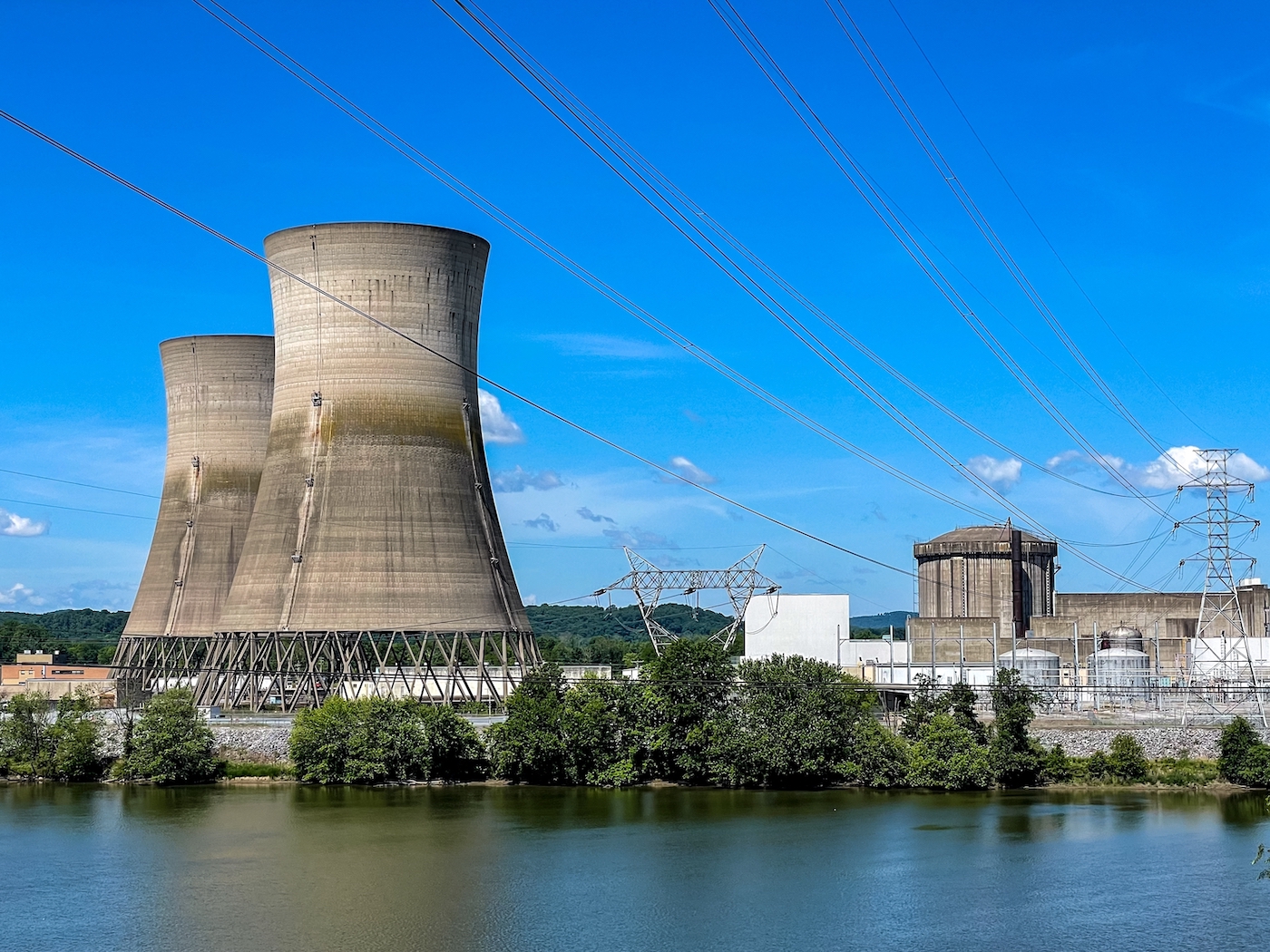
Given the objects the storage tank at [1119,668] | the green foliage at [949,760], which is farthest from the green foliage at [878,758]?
the storage tank at [1119,668]

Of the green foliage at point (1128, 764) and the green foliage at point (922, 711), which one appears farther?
the green foliage at point (922, 711)

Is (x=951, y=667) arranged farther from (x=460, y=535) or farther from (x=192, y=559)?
(x=192, y=559)

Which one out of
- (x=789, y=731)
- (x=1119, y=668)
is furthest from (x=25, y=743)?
(x=1119, y=668)

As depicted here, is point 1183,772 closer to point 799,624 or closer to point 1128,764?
point 1128,764

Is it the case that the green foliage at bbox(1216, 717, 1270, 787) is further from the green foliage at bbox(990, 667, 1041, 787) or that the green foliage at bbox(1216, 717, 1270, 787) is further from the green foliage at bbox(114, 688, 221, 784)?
the green foliage at bbox(114, 688, 221, 784)

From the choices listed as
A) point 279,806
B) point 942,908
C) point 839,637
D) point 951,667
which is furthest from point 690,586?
point 942,908

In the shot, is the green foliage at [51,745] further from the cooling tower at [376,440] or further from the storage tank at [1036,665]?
the storage tank at [1036,665]
